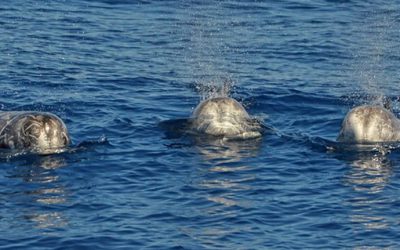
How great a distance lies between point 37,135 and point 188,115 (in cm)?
422

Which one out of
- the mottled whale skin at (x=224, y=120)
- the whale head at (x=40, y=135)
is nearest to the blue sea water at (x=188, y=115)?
the whale head at (x=40, y=135)

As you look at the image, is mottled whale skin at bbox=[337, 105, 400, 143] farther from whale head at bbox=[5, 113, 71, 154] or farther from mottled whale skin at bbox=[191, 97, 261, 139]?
whale head at bbox=[5, 113, 71, 154]

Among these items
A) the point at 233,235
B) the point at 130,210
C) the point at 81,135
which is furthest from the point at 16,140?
the point at 233,235

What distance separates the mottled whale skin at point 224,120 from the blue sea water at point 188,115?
415 millimetres

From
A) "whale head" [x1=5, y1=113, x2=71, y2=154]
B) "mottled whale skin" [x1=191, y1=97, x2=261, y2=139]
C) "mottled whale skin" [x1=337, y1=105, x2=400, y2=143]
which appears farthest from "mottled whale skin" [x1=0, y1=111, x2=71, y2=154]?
"mottled whale skin" [x1=337, y1=105, x2=400, y2=143]

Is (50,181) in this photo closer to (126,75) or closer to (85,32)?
(126,75)

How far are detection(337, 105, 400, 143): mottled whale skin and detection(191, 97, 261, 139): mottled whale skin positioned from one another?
69.0 inches

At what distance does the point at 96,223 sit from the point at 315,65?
12755 mm

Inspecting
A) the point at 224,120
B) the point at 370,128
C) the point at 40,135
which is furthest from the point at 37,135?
the point at 370,128

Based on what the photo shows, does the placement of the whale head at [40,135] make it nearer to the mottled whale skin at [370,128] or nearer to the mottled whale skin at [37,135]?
the mottled whale skin at [37,135]

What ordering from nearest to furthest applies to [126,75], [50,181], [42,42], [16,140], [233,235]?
[233,235]
[50,181]
[16,140]
[126,75]
[42,42]

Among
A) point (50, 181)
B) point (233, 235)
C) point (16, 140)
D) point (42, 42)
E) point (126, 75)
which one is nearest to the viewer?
point (233, 235)

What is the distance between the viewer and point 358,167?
2333cm

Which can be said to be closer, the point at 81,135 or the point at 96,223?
the point at 96,223
